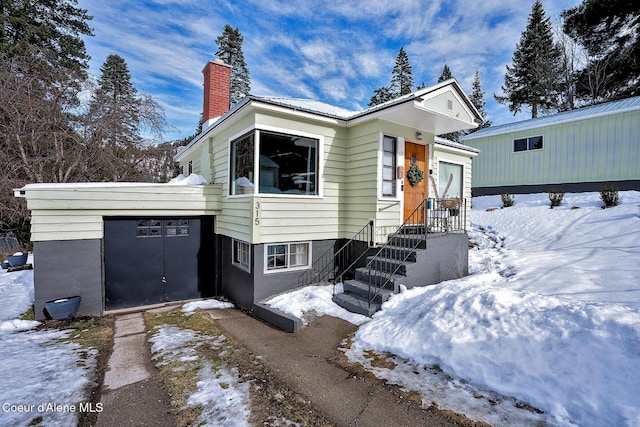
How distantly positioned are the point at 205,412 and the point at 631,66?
29991 millimetres

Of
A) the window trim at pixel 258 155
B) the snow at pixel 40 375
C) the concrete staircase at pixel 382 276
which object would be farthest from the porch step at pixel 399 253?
the snow at pixel 40 375

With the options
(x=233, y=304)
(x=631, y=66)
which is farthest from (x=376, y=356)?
(x=631, y=66)

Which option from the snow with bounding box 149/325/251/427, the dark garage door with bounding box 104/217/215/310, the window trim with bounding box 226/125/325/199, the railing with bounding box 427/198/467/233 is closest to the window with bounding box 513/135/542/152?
the railing with bounding box 427/198/467/233

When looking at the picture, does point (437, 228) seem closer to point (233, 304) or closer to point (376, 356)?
point (376, 356)

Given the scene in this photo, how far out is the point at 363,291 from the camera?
6.00 metres

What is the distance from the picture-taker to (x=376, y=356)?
420cm

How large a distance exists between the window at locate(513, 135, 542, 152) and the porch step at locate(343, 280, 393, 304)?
1406cm

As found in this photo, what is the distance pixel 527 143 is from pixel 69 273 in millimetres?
19210

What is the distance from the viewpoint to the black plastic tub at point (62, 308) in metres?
6.16

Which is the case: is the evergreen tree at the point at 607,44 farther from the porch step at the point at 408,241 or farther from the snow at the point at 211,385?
the snow at the point at 211,385

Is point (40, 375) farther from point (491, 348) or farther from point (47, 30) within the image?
point (47, 30)

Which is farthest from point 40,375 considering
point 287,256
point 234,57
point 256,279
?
point 234,57

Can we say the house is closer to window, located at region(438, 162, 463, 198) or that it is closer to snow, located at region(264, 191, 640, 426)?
snow, located at region(264, 191, 640, 426)

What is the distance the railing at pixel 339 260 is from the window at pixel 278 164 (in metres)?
1.58
